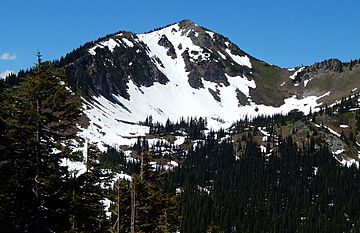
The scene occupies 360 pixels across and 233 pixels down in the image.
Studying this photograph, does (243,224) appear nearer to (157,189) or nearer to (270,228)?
(270,228)

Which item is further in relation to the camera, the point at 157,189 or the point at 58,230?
the point at 157,189

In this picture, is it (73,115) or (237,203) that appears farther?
(237,203)

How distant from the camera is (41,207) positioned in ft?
75.7

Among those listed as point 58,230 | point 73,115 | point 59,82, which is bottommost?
point 58,230

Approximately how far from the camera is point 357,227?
192 metres

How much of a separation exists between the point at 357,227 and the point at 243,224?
51086 millimetres

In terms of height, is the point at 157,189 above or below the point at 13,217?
above

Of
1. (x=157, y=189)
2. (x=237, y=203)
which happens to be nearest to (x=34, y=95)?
(x=157, y=189)

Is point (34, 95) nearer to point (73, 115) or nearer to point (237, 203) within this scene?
point (73, 115)

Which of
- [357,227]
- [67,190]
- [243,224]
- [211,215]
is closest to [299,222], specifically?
[357,227]

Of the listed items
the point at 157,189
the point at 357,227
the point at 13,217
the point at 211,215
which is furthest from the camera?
the point at 357,227

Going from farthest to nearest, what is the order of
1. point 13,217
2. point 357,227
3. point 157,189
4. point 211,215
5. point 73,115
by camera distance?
point 357,227
point 211,215
point 157,189
point 73,115
point 13,217

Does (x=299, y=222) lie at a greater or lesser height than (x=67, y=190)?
greater

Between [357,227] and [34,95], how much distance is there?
18818 centimetres
